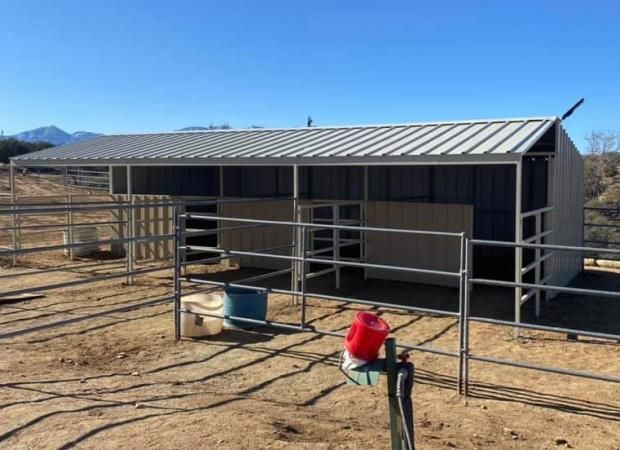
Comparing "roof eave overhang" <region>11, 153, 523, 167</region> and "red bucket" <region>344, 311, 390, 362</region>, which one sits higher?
"roof eave overhang" <region>11, 153, 523, 167</region>

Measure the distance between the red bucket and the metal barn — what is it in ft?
17.3

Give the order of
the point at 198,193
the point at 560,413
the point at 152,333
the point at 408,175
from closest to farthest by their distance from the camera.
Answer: the point at 560,413 → the point at 152,333 → the point at 408,175 → the point at 198,193

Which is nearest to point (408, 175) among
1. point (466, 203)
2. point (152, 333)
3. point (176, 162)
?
point (466, 203)

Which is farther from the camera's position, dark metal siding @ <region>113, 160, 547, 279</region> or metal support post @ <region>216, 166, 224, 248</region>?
metal support post @ <region>216, 166, 224, 248</region>

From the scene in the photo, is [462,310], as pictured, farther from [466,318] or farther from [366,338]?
[366,338]

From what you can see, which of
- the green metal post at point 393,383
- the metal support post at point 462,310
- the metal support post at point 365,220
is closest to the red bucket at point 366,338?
the green metal post at point 393,383

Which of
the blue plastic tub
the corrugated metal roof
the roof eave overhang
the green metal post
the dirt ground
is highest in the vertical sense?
the corrugated metal roof

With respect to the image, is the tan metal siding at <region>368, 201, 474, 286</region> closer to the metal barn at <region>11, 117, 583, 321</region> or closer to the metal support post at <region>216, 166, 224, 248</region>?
the metal barn at <region>11, 117, 583, 321</region>

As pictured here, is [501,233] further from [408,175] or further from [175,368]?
[175,368]

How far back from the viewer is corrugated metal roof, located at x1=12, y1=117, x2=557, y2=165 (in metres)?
8.13

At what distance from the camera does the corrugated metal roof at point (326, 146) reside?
813 cm

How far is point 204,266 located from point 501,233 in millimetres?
5727

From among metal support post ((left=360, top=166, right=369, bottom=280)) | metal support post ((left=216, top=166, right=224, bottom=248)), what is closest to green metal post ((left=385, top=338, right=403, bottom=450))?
metal support post ((left=360, top=166, right=369, bottom=280))

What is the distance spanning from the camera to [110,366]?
5.96 metres
